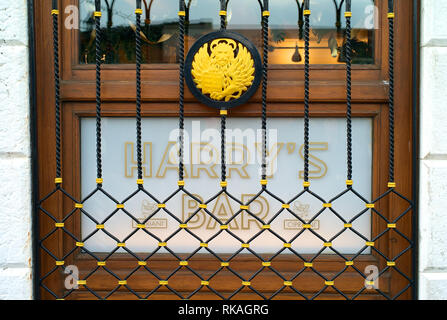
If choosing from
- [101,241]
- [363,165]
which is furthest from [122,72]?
[363,165]

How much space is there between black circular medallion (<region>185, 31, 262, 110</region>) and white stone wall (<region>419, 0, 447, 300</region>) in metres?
0.63

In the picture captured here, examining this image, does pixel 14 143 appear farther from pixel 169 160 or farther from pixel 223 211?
pixel 223 211

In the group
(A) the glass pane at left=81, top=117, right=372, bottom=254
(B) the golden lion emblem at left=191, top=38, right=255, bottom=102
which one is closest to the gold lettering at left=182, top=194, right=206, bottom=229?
(A) the glass pane at left=81, top=117, right=372, bottom=254

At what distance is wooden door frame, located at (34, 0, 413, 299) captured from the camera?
5.33 feet

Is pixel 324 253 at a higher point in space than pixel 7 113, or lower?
lower

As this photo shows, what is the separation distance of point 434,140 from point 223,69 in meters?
0.83

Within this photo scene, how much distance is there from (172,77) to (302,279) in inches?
38.4

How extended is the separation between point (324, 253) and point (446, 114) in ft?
2.32

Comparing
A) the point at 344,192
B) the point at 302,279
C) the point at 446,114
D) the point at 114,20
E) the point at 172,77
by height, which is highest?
the point at 114,20

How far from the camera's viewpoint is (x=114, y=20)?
1.71 meters

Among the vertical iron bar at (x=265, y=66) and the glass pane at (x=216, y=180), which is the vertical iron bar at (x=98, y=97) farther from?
the vertical iron bar at (x=265, y=66)

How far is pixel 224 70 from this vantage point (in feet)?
5.22

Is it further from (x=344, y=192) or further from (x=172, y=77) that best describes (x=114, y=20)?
(x=344, y=192)

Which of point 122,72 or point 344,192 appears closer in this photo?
point 344,192
